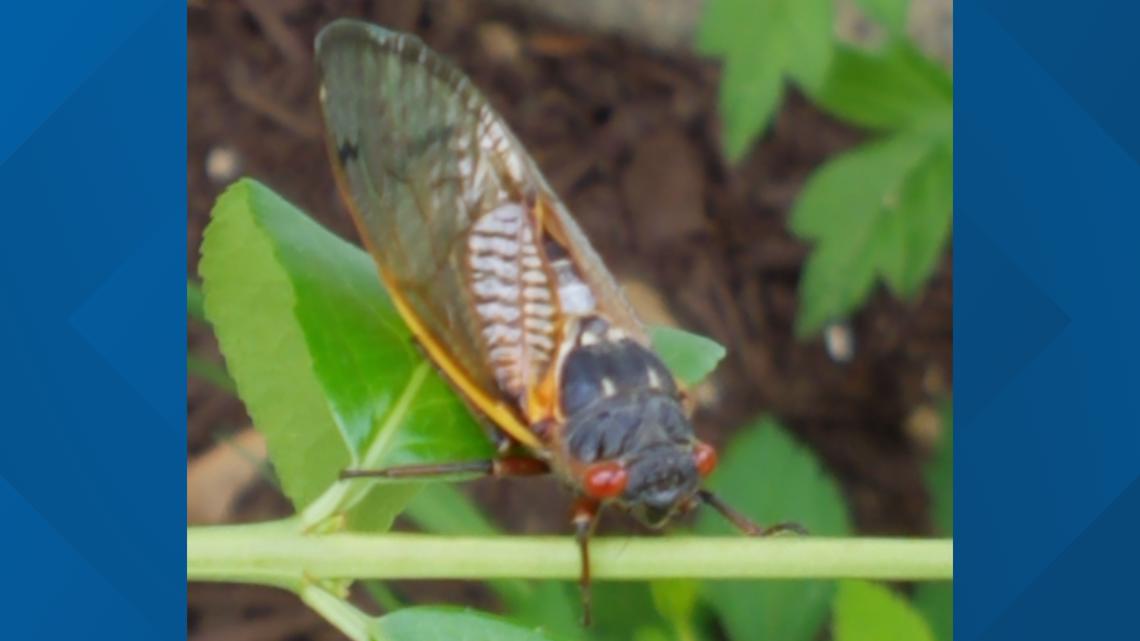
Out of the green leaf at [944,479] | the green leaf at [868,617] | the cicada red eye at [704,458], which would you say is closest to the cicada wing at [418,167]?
the cicada red eye at [704,458]

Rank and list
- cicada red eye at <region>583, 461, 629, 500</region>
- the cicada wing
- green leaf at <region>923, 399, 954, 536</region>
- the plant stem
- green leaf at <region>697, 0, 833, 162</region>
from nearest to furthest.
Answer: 1. the plant stem
2. cicada red eye at <region>583, 461, 629, 500</region>
3. the cicada wing
4. green leaf at <region>697, 0, 833, 162</region>
5. green leaf at <region>923, 399, 954, 536</region>

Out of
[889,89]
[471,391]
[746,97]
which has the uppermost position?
[889,89]

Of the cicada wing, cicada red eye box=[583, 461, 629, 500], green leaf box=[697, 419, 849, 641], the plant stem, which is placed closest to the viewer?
the plant stem

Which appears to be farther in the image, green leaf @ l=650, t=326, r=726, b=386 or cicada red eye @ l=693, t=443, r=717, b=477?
green leaf @ l=650, t=326, r=726, b=386

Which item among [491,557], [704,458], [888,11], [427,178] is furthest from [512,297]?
[888,11]

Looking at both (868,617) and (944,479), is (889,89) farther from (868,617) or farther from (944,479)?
(868,617)

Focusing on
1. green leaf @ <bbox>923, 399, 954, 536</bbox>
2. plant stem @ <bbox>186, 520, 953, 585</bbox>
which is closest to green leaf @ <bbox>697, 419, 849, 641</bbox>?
green leaf @ <bbox>923, 399, 954, 536</bbox>

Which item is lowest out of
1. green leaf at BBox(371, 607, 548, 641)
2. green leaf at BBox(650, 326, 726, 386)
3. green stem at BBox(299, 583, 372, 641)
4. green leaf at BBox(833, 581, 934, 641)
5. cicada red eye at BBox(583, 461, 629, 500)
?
green stem at BBox(299, 583, 372, 641)

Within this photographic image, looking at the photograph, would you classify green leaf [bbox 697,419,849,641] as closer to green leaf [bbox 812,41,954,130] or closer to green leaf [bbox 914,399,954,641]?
green leaf [bbox 914,399,954,641]
